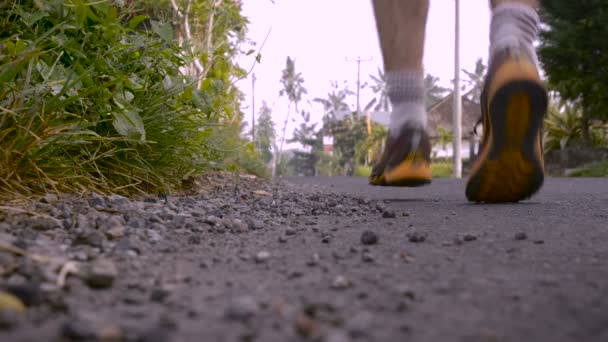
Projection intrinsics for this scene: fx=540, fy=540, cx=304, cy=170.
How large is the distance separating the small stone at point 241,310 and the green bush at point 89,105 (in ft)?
2.71

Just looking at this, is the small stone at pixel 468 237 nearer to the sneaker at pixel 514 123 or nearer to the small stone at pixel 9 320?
the sneaker at pixel 514 123

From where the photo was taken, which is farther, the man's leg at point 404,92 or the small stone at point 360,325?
the man's leg at point 404,92

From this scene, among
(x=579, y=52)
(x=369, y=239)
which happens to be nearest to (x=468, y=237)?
(x=369, y=239)

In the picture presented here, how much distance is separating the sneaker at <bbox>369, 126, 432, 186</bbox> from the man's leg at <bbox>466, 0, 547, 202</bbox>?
0.96 feet

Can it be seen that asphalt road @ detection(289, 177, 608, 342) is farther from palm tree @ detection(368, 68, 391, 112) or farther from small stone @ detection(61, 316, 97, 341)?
palm tree @ detection(368, 68, 391, 112)

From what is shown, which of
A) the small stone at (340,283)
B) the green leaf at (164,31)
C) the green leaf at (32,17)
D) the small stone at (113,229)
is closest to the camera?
the small stone at (340,283)

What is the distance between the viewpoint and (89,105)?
167 cm

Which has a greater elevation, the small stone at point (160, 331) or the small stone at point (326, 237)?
the small stone at point (326, 237)

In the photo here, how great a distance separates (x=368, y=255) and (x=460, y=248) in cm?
23

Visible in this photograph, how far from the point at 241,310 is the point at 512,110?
4.42 feet

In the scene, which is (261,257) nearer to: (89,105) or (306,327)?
(306,327)

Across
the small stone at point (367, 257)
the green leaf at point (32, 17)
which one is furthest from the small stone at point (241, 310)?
the green leaf at point (32, 17)

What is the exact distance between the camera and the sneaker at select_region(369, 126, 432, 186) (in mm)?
2174

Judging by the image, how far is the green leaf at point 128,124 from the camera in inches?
65.3
